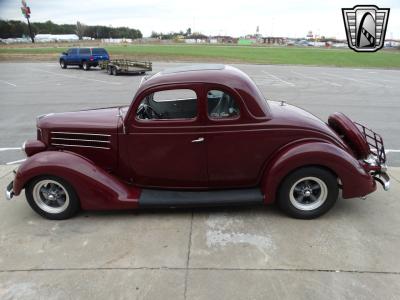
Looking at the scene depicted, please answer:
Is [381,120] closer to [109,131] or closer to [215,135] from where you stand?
[215,135]

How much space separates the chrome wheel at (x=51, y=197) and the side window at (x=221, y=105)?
2.00 m

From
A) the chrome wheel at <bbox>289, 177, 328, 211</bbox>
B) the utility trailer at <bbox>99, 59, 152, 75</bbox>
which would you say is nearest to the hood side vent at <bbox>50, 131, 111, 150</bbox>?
the chrome wheel at <bbox>289, 177, 328, 211</bbox>

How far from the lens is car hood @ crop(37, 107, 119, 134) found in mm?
4246

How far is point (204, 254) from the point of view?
11.5 feet

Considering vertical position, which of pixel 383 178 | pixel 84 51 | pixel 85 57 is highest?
pixel 84 51

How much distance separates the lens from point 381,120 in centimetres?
966

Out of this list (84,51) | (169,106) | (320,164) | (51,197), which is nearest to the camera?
(320,164)

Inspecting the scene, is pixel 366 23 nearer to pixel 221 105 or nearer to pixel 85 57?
pixel 221 105

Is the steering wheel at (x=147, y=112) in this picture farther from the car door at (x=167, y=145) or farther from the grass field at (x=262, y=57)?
the grass field at (x=262, y=57)

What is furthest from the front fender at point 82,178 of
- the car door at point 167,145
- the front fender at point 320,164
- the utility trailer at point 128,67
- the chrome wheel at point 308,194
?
the utility trailer at point 128,67

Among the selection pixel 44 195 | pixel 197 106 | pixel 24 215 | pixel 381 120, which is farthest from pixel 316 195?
pixel 381 120

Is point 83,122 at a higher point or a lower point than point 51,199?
higher

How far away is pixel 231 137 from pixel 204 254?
1325 millimetres

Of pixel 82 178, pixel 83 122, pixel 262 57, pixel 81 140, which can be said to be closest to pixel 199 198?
pixel 82 178
